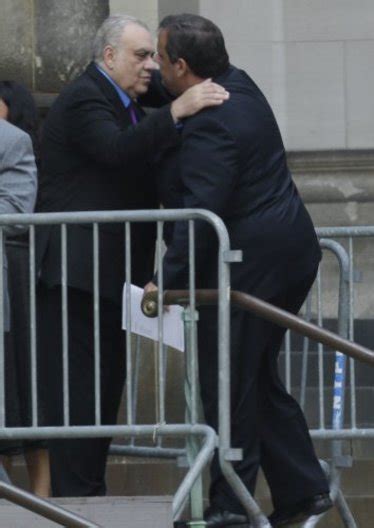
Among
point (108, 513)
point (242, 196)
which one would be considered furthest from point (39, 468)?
point (242, 196)

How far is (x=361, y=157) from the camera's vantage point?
10445mm

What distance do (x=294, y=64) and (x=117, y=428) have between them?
3.31 meters

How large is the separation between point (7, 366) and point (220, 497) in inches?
48.4

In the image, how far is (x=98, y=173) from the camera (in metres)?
8.30

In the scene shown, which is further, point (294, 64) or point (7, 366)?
point (294, 64)

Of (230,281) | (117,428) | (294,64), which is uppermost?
(294,64)

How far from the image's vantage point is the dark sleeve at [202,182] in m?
7.77

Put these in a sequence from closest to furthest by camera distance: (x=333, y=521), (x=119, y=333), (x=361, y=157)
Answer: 1. (x=119, y=333)
2. (x=333, y=521)
3. (x=361, y=157)

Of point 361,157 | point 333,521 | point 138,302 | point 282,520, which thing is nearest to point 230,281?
point 138,302

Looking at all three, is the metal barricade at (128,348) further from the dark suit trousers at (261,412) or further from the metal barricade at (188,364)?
the dark suit trousers at (261,412)

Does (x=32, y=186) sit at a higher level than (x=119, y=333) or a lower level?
higher

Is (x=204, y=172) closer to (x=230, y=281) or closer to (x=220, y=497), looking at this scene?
(x=230, y=281)

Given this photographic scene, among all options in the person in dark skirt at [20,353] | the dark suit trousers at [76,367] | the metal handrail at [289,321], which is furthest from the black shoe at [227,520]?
the person in dark skirt at [20,353]

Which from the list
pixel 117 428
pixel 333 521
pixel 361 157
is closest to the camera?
pixel 117 428
